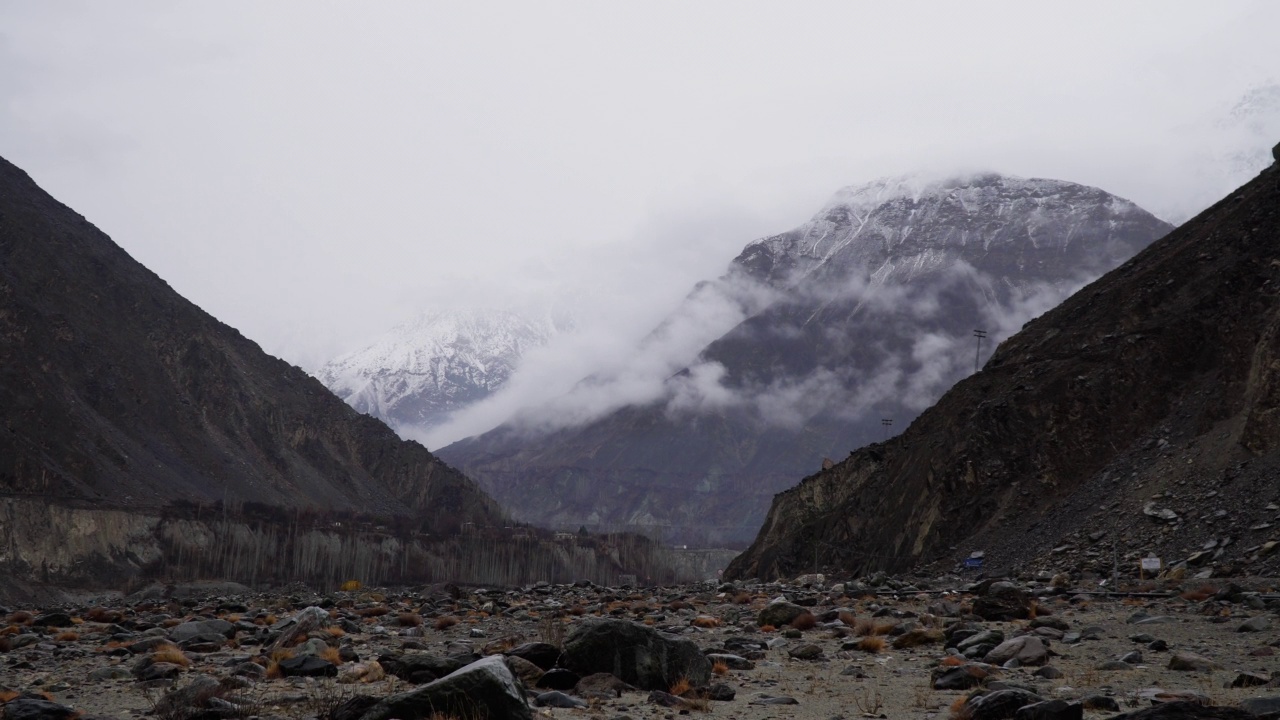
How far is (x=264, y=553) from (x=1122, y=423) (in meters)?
105

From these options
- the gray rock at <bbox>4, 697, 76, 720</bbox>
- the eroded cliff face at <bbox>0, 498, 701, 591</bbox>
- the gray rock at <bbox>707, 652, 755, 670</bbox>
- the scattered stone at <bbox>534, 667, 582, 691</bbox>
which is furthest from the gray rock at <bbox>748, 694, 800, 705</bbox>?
the eroded cliff face at <bbox>0, 498, 701, 591</bbox>

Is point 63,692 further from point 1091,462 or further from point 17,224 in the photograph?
point 17,224

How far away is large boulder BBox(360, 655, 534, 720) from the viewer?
926 cm

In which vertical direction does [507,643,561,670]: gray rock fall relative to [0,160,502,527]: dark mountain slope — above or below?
below

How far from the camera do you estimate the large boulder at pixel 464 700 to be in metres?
9.26

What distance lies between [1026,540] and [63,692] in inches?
1429

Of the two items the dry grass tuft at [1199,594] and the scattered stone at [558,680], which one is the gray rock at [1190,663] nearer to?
the scattered stone at [558,680]

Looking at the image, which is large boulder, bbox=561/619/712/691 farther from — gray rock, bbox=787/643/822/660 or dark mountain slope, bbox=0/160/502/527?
dark mountain slope, bbox=0/160/502/527

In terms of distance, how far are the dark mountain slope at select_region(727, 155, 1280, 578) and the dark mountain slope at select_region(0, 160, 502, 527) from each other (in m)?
91.5

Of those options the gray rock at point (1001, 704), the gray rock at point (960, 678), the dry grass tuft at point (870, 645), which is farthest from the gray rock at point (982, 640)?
the gray rock at point (1001, 704)

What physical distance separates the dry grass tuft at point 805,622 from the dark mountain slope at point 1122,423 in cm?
1589

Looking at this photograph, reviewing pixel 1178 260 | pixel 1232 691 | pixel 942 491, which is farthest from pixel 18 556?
pixel 1232 691

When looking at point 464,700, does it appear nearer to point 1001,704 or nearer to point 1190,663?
point 1001,704

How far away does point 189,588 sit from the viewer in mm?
92500
